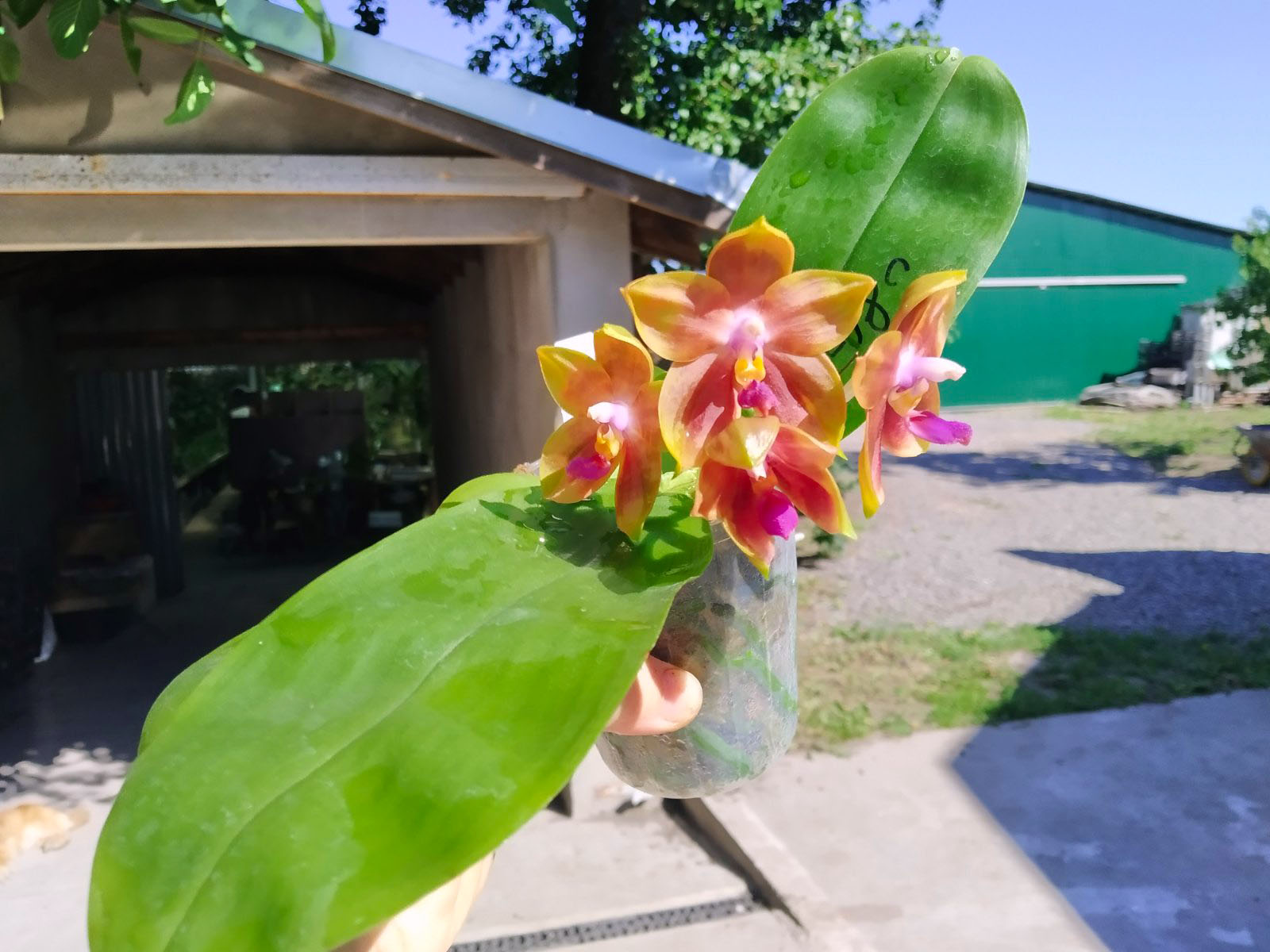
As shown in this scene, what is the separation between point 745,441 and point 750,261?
0.12 metres

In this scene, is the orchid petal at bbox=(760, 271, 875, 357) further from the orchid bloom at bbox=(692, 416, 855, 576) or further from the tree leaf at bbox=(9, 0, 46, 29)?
the tree leaf at bbox=(9, 0, 46, 29)

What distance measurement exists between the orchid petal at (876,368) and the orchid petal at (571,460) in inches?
6.9

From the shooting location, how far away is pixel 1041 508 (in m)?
9.12

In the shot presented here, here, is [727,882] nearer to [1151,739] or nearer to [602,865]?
Answer: [602,865]

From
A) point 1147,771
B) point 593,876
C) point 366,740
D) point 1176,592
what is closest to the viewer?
point 366,740

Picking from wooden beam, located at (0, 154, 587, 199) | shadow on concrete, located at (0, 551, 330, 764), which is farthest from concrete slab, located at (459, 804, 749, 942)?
wooden beam, located at (0, 154, 587, 199)

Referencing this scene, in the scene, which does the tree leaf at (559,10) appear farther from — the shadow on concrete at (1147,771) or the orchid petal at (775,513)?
the shadow on concrete at (1147,771)

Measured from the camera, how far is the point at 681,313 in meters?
0.65

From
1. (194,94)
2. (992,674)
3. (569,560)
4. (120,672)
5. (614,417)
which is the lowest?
(120,672)

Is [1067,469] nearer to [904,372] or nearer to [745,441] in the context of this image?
[904,372]

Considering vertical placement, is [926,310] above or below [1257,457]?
above

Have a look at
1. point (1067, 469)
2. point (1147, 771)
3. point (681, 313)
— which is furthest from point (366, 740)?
point (1067, 469)

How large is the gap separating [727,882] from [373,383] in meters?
9.29

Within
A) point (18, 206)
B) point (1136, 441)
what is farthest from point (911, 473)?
point (18, 206)
